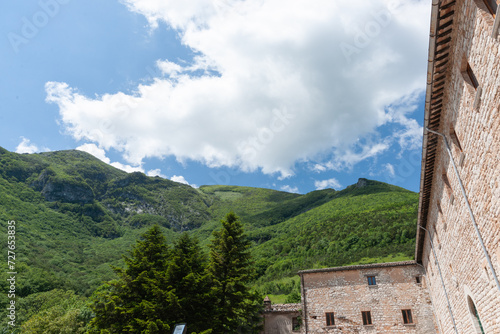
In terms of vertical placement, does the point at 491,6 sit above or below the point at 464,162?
above

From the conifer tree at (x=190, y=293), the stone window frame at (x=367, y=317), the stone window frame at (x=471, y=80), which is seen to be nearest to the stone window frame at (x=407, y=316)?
the stone window frame at (x=367, y=317)

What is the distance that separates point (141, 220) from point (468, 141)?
129096mm

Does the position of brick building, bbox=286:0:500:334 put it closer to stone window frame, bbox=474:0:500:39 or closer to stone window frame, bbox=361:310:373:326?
stone window frame, bbox=474:0:500:39

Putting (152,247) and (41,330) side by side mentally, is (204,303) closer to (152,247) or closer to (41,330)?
(152,247)

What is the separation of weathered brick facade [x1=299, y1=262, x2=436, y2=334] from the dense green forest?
623 centimetres

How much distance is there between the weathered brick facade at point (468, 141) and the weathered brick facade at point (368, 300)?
37.6 ft

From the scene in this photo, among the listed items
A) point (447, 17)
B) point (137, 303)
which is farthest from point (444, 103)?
point (137, 303)

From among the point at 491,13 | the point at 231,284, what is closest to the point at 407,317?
the point at 231,284

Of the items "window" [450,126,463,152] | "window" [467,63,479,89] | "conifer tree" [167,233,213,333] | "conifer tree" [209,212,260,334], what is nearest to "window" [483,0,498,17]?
"window" [467,63,479,89]

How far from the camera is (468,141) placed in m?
7.41

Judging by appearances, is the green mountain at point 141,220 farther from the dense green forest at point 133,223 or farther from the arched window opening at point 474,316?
the arched window opening at point 474,316

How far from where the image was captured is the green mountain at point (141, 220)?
5381cm

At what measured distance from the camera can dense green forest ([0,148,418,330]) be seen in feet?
164

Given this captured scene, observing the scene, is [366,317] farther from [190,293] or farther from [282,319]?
[190,293]
